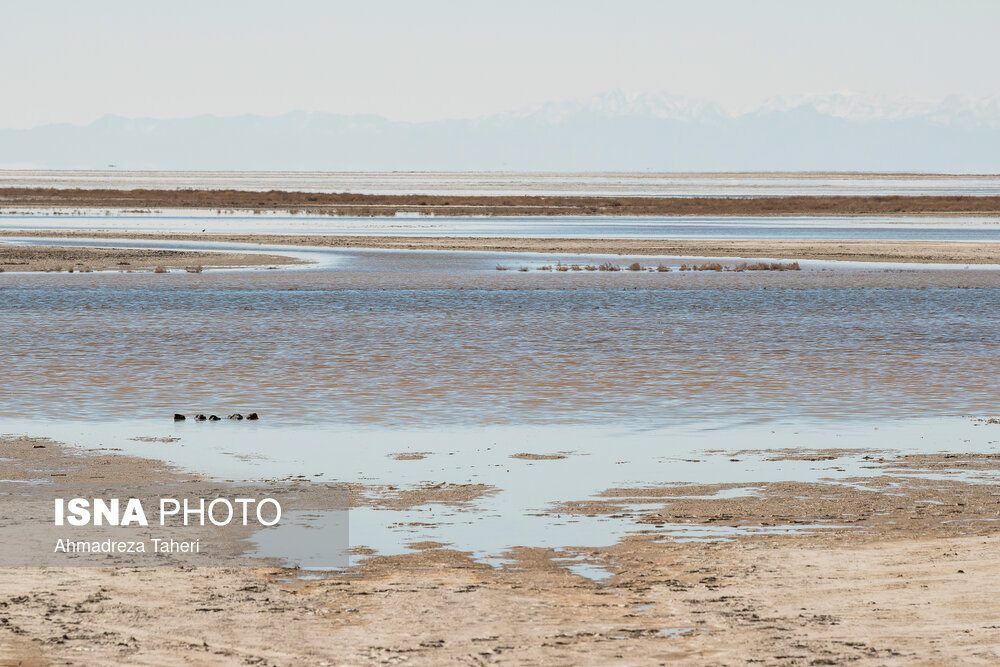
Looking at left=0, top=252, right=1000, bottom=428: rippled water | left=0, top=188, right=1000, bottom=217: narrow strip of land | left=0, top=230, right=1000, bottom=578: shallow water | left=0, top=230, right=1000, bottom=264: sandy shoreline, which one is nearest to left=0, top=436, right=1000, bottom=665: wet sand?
left=0, top=230, right=1000, bottom=578: shallow water

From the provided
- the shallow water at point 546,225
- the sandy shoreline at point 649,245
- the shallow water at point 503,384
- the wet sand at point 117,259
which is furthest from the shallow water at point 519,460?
the shallow water at point 546,225

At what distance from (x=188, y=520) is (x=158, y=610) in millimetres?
2665

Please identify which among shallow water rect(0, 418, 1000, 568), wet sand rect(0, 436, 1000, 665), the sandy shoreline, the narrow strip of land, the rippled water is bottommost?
the narrow strip of land

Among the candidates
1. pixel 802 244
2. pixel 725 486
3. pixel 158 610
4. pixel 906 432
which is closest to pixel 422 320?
pixel 906 432

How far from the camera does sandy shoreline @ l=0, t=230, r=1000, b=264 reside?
5206cm

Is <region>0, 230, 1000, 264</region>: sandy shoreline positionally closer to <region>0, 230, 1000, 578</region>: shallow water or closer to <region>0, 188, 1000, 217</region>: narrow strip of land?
<region>0, 230, 1000, 578</region>: shallow water

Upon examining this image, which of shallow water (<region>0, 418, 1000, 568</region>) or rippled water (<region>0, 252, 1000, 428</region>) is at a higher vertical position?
shallow water (<region>0, 418, 1000, 568</region>)

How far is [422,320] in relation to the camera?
98.2 feet

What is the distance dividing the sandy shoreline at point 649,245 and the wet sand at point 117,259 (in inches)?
79.2

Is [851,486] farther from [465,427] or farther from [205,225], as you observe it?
[205,225]

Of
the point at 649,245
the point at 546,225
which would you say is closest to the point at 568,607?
the point at 649,245

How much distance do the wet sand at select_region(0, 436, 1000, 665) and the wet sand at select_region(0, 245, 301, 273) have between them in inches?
1405

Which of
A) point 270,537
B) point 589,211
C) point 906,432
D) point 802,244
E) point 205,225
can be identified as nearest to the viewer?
point 270,537

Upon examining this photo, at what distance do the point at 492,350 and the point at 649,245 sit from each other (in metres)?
34.6
